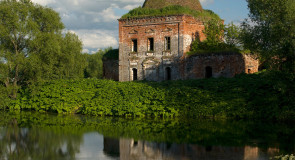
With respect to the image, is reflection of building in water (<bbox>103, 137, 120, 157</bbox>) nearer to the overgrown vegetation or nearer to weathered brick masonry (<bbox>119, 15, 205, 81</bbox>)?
the overgrown vegetation

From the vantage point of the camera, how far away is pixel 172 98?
2105 cm

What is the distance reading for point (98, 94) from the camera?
2347cm

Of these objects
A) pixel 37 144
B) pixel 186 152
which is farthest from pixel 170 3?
pixel 186 152

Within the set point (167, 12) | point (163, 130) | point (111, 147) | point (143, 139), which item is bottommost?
point (111, 147)

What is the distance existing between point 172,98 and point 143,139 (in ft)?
24.3

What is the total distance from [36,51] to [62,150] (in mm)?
15627

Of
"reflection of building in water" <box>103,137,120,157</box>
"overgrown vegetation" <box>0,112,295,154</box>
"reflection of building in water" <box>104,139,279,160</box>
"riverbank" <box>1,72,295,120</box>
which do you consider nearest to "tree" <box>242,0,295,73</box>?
"riverbank" <box>1,72,295,120</box>

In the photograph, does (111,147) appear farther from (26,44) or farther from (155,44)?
(155,44)

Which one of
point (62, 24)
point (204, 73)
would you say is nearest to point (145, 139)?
point (204, 73)

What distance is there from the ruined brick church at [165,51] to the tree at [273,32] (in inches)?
302

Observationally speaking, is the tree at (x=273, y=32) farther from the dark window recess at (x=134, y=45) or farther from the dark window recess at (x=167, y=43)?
the dark window recess at (x=134, y=45)

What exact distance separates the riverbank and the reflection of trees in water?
6.44 meters

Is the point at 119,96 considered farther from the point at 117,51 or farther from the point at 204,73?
the point at 117,51

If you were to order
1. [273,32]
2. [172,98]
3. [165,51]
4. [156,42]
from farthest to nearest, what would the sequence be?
[156,42], [165,51], [172,98], [273,32]
